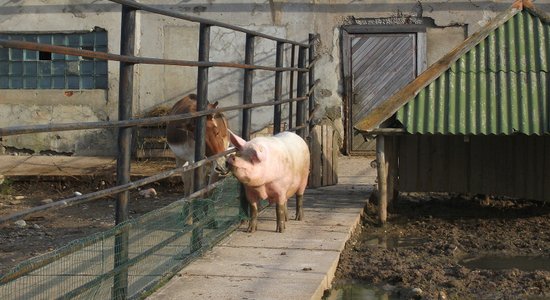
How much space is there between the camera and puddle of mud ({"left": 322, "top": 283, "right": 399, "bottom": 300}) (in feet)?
20.5

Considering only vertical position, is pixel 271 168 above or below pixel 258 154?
below

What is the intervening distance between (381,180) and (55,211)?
13.8 feet

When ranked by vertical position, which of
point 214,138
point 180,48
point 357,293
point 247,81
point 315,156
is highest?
point 180,48

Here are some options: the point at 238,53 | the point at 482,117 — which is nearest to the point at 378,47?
the point at 238,53

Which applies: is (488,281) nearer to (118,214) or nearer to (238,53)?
(118,214)

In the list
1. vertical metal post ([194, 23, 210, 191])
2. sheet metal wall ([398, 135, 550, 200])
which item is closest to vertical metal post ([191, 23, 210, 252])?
vertical metal post ([194, 23, 210, 191])

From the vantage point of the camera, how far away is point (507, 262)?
294 inches

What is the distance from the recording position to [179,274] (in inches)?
246

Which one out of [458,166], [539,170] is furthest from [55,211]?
[539,170]

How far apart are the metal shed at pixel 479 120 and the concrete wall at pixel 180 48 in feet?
19.8

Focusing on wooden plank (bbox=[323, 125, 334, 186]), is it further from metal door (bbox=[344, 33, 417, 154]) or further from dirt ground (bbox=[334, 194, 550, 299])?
metal door (bbox=[344, 33, 417, 154])

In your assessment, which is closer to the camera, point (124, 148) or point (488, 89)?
point (124, 148)

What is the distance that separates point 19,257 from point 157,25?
894 centimetres

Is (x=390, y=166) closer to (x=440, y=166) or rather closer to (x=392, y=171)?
(x=392, y=171)
